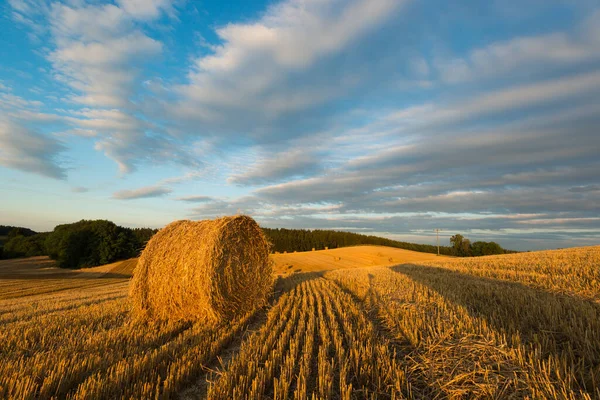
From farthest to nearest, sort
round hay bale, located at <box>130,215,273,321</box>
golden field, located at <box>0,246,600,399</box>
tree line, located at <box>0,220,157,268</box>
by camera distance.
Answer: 1. tree line, located at <box>0,220,157,268</box>
2. round hay bale, located at <box>130,215,273,321</box>
3. golden field, located at <box>0,246,600,399</box>

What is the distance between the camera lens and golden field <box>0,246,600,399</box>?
11.1ft

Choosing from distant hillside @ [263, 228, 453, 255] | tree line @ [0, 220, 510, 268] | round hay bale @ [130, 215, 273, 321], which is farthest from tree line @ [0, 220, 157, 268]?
round hay bale @ [130, 215, 273, 321]

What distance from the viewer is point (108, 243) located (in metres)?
50.0

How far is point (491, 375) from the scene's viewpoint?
347 centimetres

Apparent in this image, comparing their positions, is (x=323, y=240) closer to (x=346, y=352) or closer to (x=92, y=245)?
(x=92, y=245)

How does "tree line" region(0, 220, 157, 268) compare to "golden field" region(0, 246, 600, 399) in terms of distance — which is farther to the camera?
"tree line" region(0, 220, 157, 268)

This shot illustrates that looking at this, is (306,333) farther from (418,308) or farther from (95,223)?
(95,223)

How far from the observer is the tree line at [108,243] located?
162 ft

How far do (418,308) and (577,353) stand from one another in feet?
8.74

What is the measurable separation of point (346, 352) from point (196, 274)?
408 cm

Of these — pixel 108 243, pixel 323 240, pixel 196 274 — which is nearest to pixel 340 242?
pixel 323 240

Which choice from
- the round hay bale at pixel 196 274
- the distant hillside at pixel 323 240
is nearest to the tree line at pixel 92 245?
the distant hillside at pixel 323 240

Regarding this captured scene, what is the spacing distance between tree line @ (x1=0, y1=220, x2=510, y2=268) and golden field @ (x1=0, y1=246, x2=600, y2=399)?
94.0 feet

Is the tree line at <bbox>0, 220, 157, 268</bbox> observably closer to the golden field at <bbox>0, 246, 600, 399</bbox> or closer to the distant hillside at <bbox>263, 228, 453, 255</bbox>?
the distant hillside at <bbox>263, 228, 453, 255</bbox>
